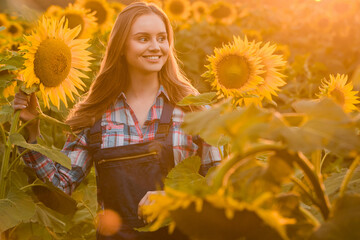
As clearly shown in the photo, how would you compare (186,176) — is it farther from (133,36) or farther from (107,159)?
(133,36)

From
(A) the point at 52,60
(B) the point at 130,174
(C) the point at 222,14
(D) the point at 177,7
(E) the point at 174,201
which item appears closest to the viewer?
(E) the point at 174,201

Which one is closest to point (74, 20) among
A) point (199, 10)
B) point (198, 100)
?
point (198, 100)

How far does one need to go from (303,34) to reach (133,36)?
415cm

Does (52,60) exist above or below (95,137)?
above

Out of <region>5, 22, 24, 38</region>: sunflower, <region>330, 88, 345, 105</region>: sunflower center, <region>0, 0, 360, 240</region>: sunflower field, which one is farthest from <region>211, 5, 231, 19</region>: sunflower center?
<region>330, 88, 345, 105</region>: sunflower center

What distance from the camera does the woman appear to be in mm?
1822

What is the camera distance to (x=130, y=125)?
2016 millimetres

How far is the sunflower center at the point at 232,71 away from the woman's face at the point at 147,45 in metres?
0.48

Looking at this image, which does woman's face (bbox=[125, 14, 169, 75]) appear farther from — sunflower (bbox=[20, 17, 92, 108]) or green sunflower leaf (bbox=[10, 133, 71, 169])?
green sunflower leaf (bbox=[10, 133, 71, 169])

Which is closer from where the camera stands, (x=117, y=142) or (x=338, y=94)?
(x=338, y=94)

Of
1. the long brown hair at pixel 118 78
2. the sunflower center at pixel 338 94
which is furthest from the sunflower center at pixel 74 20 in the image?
the sunflower center at pixel 338 94

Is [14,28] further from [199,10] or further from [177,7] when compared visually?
[199,10]

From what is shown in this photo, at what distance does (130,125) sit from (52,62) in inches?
18.2

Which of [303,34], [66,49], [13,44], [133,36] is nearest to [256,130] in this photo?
[66,49]
